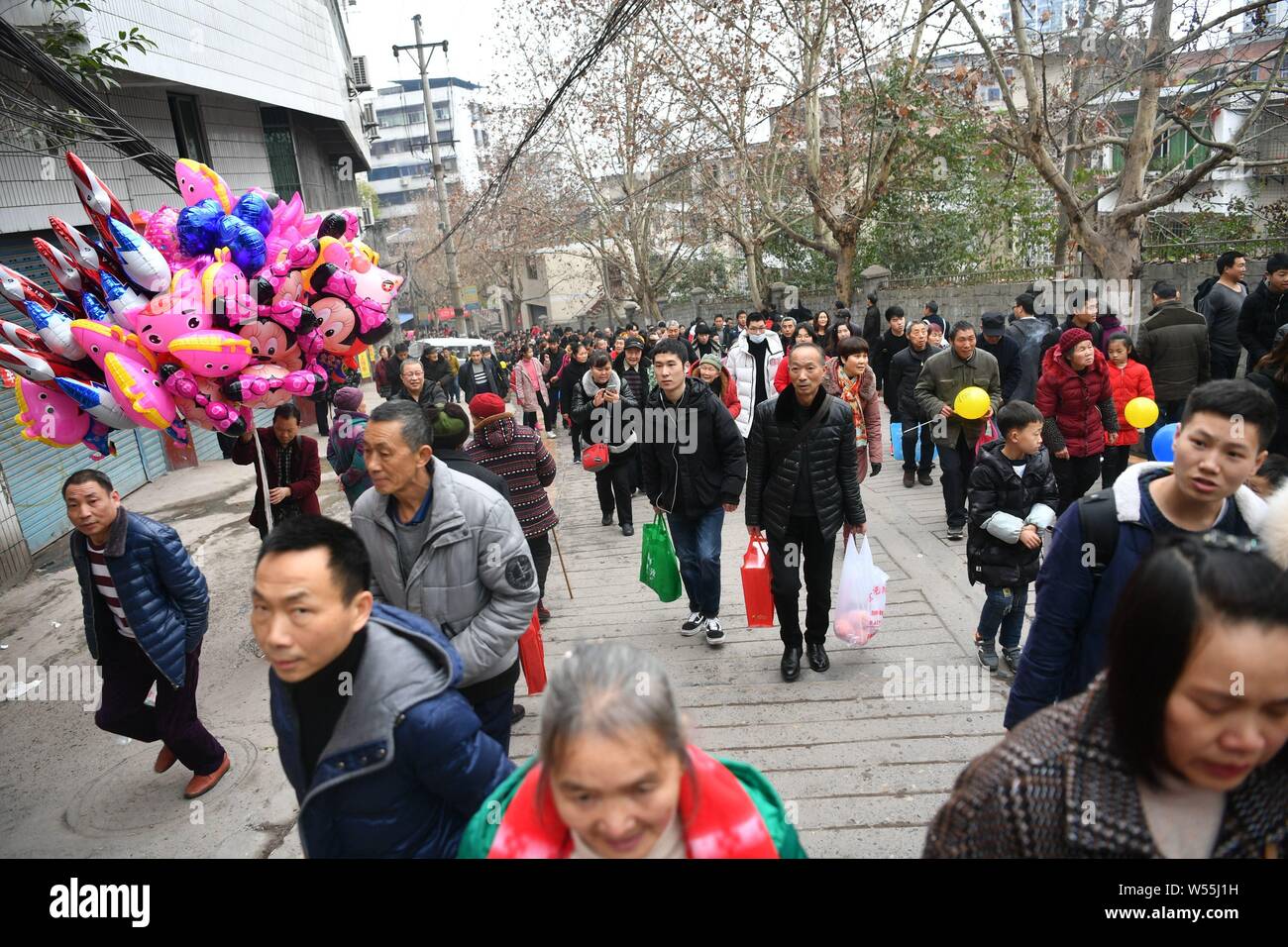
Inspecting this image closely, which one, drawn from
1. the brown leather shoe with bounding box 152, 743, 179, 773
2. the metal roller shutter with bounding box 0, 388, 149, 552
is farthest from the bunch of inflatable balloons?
the metal roller shutter with bounding box 0, 388, 149, 552

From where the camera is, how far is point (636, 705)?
1516 mm

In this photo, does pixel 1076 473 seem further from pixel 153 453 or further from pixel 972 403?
pixel 153 453

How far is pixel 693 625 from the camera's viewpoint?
18.5 ft

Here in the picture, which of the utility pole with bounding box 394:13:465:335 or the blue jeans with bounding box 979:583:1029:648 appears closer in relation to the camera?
the blue jeans with bounding box 979:583:1029:648

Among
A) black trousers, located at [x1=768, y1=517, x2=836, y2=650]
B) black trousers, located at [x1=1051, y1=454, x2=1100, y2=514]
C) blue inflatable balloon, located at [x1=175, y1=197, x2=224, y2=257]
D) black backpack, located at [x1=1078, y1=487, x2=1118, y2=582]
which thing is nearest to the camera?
black backpack, located at [x1=1078, y1=487, x2=1118, y2=582]

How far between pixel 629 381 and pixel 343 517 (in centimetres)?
384

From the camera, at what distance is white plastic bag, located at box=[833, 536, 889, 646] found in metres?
4.66

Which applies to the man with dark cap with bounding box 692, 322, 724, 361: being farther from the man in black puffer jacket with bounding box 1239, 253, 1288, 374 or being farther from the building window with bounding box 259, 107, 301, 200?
the building window with bounding box 259, 107, 301, 200

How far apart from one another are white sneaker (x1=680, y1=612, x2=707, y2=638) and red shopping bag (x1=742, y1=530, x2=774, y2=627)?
720mm

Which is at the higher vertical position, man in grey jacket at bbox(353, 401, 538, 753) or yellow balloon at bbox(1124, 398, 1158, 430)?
man in grey jacket at bbox(353, 401, 538, 753)

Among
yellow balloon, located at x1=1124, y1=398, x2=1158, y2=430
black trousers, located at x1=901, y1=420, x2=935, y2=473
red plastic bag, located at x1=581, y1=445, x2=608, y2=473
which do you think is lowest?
black trousers, located at x1=901, y1=420, x2=935, y2=473

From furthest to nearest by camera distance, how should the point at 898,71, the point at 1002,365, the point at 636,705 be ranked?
the point at 898,71 < the point at 1002,365 < the point at 636,705

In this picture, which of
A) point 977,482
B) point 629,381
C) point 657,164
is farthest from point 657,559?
point 657,164

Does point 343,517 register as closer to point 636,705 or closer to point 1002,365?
point 1002,365
